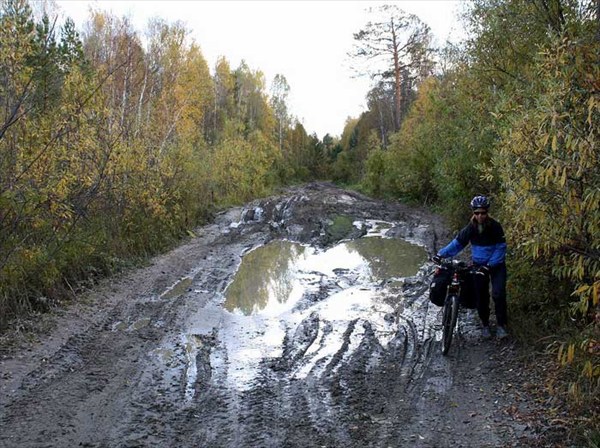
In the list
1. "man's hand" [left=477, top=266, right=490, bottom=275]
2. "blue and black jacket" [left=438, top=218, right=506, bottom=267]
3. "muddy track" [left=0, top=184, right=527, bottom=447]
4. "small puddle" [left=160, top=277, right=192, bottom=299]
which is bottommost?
"muddy track" [left=0, top=184, right=527, bottom=447]

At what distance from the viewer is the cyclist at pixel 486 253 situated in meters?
6.64

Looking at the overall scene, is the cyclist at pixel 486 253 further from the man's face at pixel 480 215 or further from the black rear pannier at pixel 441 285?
the black rear pannier at pixel 441 285

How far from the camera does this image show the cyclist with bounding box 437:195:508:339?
6641mm

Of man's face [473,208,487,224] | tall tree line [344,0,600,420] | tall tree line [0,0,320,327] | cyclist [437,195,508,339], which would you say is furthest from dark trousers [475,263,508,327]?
tall tree line [0,0,320,327]

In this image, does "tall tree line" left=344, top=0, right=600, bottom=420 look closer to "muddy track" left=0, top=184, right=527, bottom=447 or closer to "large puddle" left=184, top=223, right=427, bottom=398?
"muddy track" left=0, top=184, right=527, bottom=447

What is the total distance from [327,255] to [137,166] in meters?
5.12

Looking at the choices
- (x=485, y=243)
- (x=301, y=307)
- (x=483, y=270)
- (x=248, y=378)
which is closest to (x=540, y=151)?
(x=485, y=243)

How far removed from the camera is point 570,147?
3.87m

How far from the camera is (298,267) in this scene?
1234cm

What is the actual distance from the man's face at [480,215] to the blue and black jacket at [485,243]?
0.06 metres

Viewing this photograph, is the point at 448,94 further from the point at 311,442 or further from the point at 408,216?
the point at 311,442

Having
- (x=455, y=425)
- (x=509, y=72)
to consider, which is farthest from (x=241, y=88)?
(x=455, y=425)

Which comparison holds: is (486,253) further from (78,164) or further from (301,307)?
(78,164)

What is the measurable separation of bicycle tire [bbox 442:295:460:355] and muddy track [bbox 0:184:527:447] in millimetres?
171
